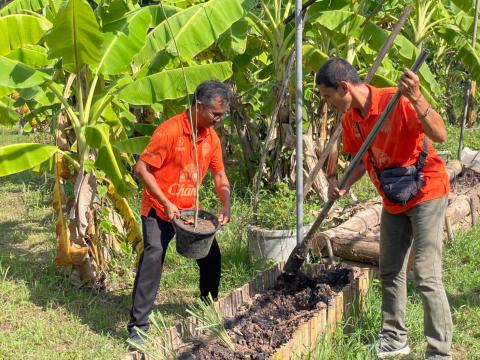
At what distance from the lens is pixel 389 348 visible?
4.46 m

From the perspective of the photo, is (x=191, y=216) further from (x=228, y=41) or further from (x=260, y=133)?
(x=260, y=133)

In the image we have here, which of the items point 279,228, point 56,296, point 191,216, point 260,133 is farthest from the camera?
point 260,133

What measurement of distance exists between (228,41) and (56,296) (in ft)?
9.78

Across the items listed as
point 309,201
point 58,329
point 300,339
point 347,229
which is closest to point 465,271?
point 347,229

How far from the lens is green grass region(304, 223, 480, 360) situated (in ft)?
14.2

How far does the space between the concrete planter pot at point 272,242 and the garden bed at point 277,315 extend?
1.02m

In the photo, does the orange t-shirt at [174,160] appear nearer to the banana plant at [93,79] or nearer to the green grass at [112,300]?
the banana plant at [93,79]

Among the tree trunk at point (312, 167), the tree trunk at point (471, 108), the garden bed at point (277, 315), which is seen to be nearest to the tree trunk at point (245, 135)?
the tree trunk at point (312, 167)

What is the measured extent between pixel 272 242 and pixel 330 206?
77.4 inches

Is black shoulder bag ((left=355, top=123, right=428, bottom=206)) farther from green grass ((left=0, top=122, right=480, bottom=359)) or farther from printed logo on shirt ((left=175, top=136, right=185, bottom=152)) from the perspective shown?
printed logo on shirt ((left=175, top=136, right=185, bottom=152))

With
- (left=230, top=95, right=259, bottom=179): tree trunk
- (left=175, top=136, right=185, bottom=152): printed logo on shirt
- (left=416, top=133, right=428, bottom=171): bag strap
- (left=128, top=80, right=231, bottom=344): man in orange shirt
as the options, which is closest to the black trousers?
(left=128, top=80, right=231, bottom=344): man in orange shirt

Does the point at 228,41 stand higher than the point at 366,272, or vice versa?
the point at 228,41

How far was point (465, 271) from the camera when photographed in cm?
617

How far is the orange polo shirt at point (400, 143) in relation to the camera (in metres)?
3.98
